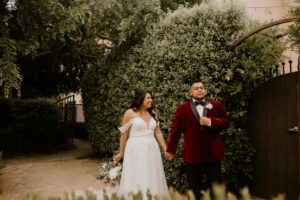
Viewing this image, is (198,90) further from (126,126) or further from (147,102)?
(126,126)

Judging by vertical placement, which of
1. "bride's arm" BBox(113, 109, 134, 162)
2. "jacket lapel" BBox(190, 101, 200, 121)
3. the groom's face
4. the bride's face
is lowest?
"bride's arm" BBox(113, 109, 134, 162)

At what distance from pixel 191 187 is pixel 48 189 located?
→ 4.47 m

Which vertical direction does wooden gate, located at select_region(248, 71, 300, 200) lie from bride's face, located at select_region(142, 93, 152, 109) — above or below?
below

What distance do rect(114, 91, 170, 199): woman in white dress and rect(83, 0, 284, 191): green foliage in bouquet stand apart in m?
1.29

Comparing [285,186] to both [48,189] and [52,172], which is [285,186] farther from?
[52,172]

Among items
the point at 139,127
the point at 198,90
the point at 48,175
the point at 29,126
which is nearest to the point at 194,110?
the point at 198,90

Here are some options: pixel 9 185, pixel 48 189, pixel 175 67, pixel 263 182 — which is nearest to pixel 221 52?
pixel 175 67

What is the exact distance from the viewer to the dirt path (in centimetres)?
945

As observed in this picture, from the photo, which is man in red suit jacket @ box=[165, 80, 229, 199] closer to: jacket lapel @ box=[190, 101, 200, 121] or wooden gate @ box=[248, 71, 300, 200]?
jacket lapel @ box=[190, 101, 200, 121]

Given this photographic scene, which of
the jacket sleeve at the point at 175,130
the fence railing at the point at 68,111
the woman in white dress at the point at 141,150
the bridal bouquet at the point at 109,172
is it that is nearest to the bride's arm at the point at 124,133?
the woman in white dress at the point at 141,150

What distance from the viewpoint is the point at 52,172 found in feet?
37.3

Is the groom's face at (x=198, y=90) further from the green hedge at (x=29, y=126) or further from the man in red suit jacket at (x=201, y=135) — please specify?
the green hedge at (x=29, y=126)

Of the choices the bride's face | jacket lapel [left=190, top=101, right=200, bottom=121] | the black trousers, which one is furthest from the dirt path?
jacket lapel [left=190, top=101, right=200, bottom=121]

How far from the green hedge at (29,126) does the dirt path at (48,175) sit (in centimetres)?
111
